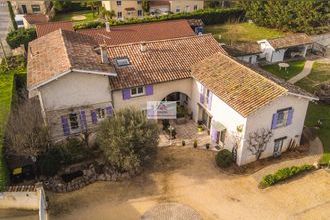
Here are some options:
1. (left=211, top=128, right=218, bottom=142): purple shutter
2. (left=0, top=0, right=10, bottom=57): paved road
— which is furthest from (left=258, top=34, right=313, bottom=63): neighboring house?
(left=0, top=0, right=10, bottom=57): paved road

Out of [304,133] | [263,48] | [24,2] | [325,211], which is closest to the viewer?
[325,211]

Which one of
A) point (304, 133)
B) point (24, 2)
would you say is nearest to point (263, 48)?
point (304, 133)

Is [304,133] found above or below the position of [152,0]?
below

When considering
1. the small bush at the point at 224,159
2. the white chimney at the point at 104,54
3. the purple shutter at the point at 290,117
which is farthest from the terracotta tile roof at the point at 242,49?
the white chimney at the point at 104,54

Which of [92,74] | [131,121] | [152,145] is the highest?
[92,74]

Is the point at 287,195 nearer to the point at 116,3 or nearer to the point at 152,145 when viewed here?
the point at 152,145

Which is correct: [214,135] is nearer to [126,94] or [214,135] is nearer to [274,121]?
[274,121]

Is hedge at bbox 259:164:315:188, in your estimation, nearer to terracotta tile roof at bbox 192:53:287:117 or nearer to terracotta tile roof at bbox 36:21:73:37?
terracotta tile roof at bbox 192:53:287:117
